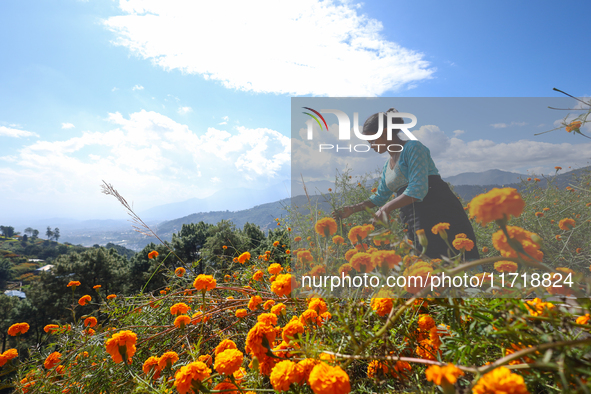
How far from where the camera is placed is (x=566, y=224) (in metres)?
0.86

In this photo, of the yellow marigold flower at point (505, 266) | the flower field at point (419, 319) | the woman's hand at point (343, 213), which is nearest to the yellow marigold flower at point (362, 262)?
the flower field at point (419, 319)

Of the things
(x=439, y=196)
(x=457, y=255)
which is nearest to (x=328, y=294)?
(x=457, y=255)

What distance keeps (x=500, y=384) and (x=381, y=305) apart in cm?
41

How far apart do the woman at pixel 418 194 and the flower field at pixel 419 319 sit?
0.13ft

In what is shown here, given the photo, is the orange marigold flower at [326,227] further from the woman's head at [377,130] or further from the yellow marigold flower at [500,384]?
the yellow marigold flower at [500,384]

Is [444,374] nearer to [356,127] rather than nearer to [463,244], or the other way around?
[463,244]

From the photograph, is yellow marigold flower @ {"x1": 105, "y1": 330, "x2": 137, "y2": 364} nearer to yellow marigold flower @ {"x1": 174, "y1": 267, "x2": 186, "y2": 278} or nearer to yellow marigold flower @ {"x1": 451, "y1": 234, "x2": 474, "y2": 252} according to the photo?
yellow marigold flower @ {"x1": 174, "y1": 267, "x2": 186, "y2": 278}

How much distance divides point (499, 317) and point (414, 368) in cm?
40

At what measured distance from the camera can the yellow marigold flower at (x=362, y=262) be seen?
925 mm

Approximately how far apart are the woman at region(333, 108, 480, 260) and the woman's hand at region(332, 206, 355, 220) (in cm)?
15

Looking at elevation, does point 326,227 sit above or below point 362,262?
above

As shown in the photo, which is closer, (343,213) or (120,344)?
(120,344)

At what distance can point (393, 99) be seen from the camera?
105cm

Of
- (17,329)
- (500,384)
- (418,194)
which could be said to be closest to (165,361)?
(500,384)
